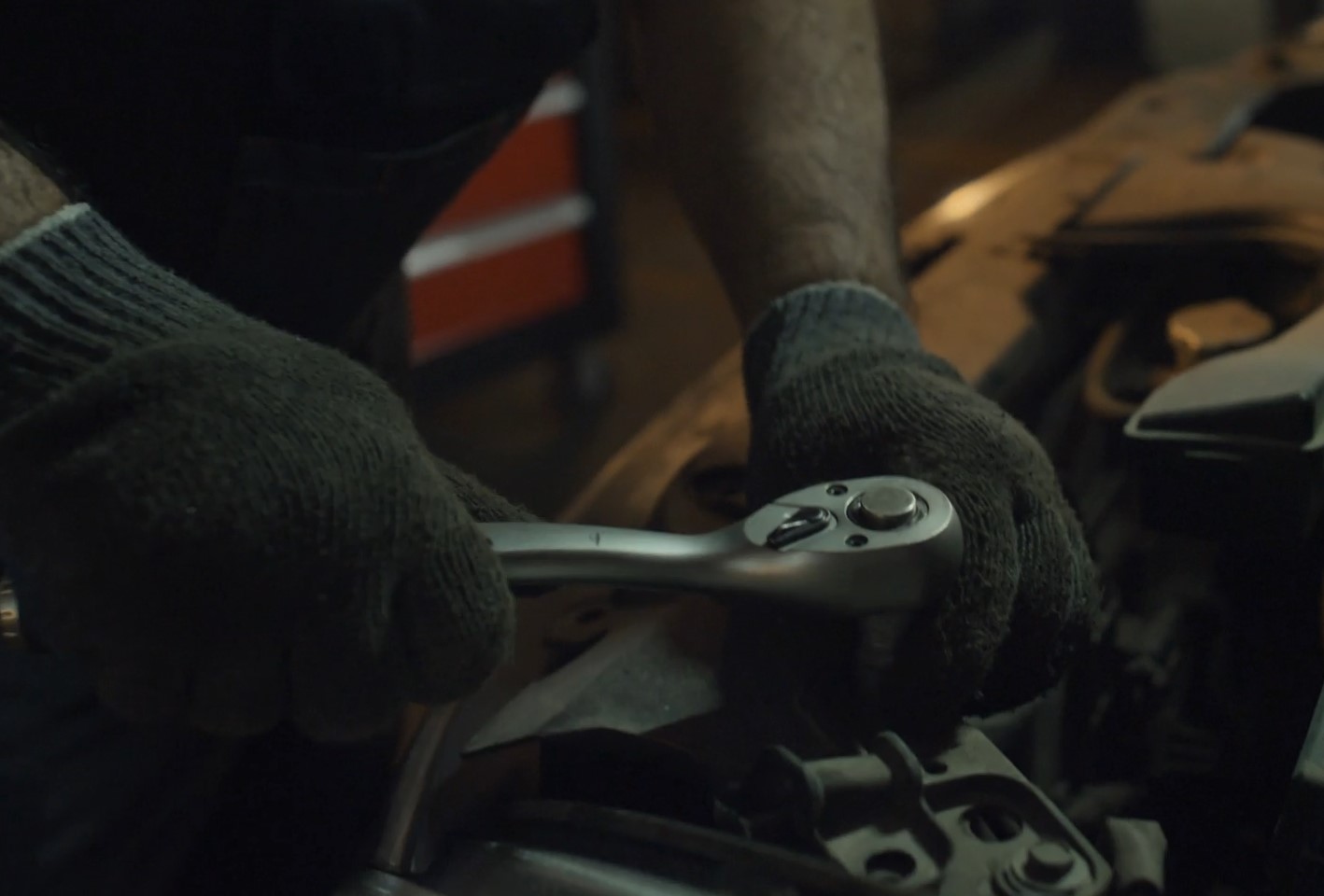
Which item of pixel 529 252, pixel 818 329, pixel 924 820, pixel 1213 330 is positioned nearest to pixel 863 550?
pixel 924 820

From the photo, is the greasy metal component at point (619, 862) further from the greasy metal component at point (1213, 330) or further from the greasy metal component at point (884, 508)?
the greasy metal component at point (1213, 330)

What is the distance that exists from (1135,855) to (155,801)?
48cm

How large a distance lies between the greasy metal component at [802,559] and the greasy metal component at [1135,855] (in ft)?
0.43

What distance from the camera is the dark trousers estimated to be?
0.68m

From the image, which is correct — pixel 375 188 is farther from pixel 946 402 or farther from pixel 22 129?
pixel 946 402

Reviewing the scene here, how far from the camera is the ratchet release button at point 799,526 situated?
0.59m

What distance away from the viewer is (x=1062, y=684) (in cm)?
77

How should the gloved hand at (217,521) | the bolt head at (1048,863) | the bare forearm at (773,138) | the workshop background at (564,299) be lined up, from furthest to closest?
the workshop background at (564,299) < the bare forearm at (773,138) < the bolt head at (1048,863) < the gloved hand at (217,521)

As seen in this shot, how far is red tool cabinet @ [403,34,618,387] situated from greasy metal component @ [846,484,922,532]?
1737 mm

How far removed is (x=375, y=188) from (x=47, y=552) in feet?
1.54

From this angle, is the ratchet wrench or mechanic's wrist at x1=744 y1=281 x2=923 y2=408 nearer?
the ratchet wrench

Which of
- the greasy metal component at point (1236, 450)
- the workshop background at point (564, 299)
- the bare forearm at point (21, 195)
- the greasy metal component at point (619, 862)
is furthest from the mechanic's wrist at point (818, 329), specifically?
the workshop background at point (564, 299)

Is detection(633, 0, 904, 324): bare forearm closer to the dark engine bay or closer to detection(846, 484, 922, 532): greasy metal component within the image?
the dark engine bay

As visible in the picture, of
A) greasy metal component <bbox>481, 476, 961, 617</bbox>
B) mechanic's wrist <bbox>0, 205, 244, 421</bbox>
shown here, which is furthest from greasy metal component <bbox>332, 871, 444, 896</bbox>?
mechanic's wrist <bbox>0, 205, 244, 421</bbox>
